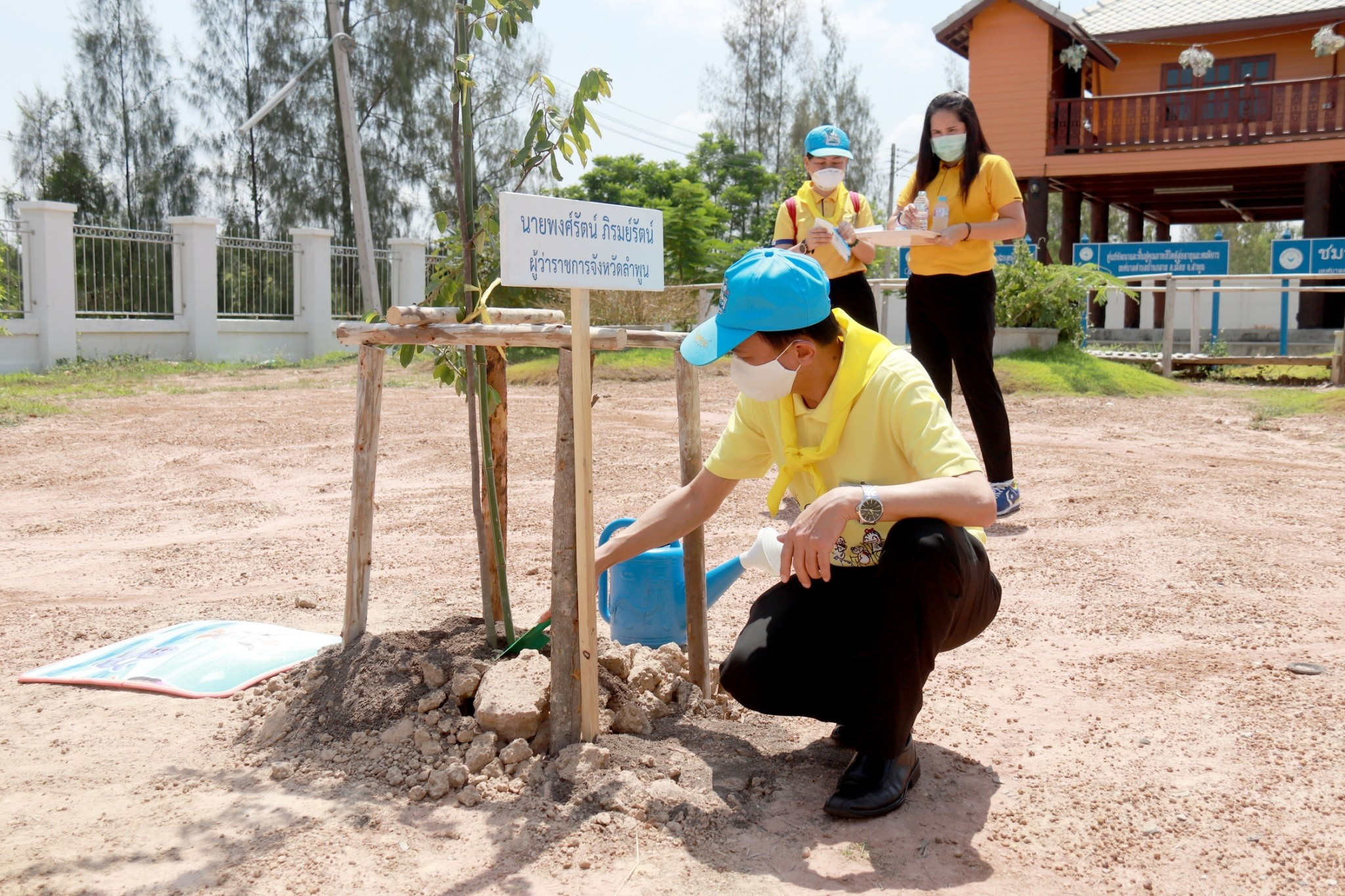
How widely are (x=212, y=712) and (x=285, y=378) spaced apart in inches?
513

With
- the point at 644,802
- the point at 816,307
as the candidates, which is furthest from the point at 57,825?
the point at 816,307

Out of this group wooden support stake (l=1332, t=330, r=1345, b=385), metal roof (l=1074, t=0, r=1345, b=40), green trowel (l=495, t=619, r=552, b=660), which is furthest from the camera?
metal roof (l=1074, t=0, r=1345, b=40)

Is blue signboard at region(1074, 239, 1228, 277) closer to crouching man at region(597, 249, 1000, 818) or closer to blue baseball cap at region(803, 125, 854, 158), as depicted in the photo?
blue baseball cap at region(803, 125, 854, 158)

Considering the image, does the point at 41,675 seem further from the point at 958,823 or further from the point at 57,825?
the point at 958,823

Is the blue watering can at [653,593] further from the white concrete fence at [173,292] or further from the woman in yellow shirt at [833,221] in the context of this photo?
the white concrete fence at [173,292]

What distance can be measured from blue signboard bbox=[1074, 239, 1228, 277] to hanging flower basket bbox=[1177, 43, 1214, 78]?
12.2ft

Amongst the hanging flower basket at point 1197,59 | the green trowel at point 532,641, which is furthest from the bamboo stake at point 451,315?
the hanging flower basket at point 1197,59

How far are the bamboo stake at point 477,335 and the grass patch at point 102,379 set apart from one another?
26.3 ft

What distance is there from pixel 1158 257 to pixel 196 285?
1518cm

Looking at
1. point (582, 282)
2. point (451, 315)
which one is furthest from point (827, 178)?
point (582, 282)

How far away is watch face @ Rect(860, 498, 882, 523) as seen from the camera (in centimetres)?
214

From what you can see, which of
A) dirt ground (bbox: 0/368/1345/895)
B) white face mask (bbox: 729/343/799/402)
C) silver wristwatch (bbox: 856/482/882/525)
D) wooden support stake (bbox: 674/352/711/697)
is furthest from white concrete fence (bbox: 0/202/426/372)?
silver wristwatch (bbox: 856/482/882/525)

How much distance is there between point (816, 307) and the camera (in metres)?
2.30

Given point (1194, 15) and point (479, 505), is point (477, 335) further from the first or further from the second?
point (1194, 15)
